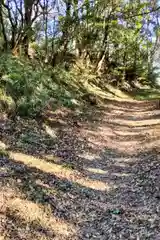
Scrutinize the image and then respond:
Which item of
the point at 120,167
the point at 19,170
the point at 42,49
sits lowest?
the point at 120,167

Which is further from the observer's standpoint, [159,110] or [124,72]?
[124,72]

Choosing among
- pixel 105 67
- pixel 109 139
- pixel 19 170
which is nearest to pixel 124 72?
pixel 105 67

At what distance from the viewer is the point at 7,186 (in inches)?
227

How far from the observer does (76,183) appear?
7293 mm

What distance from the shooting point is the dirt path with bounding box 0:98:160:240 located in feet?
17.2

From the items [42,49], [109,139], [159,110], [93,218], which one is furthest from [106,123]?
[93,218]

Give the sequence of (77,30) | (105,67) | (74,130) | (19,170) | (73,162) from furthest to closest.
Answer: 1. (105,67)
2. (77,30)
3. (74,130)
4. (73,162)
5. (19,170)

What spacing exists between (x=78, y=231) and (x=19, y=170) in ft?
6.32

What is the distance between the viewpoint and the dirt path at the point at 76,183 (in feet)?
17.2

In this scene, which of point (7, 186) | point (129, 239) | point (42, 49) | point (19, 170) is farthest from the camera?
point (42, 49)

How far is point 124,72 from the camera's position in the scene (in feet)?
111

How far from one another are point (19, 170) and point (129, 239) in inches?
99.6

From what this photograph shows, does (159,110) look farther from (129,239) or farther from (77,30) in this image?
(129,239)

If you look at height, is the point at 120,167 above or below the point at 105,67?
below
